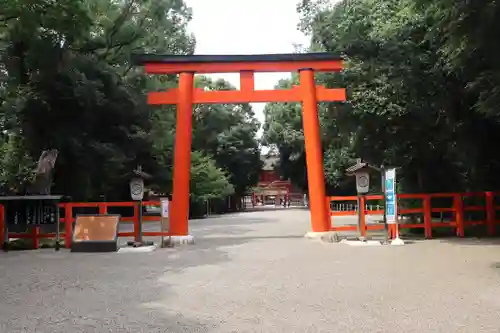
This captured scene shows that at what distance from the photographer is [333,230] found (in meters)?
15.8

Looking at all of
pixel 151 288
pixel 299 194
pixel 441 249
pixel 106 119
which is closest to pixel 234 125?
pixel 299 194

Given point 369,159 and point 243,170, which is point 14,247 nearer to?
point 369,159

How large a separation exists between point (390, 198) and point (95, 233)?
26.3 feet

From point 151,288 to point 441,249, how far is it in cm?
756

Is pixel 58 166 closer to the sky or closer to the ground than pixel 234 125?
closer to the ground

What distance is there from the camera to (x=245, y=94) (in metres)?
15.6

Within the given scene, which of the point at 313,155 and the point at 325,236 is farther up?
the point at 313,155

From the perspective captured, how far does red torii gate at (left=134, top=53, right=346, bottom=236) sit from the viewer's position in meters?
15.4

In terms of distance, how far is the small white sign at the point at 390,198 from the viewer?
1369 cm

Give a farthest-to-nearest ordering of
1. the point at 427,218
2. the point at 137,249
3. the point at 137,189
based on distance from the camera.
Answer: the point at 427,218, the point at 137,189, the point at 137,249

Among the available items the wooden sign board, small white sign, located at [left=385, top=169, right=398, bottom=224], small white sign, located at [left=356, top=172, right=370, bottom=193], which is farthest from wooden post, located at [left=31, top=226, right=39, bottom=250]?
small white sign, located at [left=385, top=169, right=398, bottom=224]

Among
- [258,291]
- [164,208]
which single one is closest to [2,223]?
[164,208]

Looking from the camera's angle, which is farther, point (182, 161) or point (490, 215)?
point (490, 215)

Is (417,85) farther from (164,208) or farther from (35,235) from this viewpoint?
(35,235)
